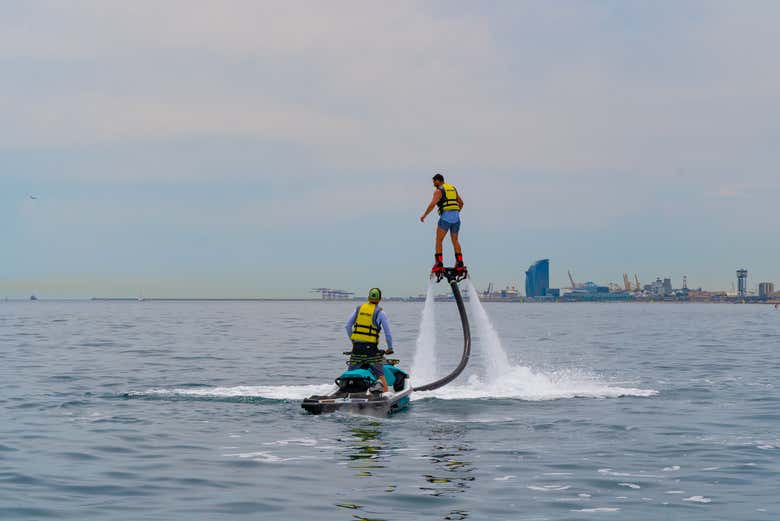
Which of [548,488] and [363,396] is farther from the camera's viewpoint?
[363,396]

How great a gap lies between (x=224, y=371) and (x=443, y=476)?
2394 cm

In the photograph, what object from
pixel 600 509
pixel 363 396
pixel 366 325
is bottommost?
pixel 600 509

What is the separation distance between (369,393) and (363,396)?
22 centimetres

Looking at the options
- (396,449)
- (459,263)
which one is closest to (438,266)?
(459,263)

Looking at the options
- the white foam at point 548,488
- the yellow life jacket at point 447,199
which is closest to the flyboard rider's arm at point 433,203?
the yellow life jacket at point 447,199

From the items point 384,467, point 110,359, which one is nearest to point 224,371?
point 110,359

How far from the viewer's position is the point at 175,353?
5053cm

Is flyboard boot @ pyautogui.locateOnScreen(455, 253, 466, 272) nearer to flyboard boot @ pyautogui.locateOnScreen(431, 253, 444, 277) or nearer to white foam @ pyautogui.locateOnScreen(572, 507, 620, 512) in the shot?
flyboard boot @ pyautogui.locateOnScreen(431, 253, 444, 277)

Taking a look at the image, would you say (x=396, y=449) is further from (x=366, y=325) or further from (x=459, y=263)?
(x=459, y=263)

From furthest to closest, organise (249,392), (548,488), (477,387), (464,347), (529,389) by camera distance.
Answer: (477,387) → (529,389) → (249,392) → (464,347) → (548,488)

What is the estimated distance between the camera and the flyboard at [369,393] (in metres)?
23.5

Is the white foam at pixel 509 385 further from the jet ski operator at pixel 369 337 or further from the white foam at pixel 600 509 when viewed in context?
the white foam at pixel 600 509

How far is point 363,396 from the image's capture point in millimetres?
24094

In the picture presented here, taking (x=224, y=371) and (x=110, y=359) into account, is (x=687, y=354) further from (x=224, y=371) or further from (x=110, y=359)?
(x=110, y=359)
